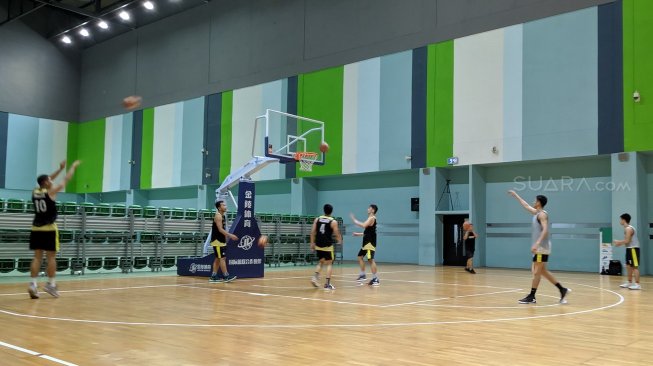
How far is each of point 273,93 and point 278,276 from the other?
47.3 ft

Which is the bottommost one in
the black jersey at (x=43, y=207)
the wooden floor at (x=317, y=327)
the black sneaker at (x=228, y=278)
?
the black sneaker at (x=228, y=278)

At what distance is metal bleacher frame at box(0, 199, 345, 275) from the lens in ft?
49.2

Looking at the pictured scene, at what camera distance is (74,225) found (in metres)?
15.9

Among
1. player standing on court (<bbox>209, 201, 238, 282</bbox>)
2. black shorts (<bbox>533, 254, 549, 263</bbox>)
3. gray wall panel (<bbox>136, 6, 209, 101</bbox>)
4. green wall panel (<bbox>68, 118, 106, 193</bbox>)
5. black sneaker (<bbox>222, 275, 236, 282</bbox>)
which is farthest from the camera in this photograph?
green wall panel (<bbox>68, 118, 106, 193</bbox>)

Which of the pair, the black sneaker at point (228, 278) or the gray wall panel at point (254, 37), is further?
the gray wall panel at point (254, 37)

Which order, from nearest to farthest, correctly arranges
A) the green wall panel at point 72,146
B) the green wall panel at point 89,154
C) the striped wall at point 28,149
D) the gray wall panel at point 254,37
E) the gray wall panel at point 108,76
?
the gray wall panel at point 254,37 < the striped wall at point 28,149 < the gray wall panel at point 108,76 < the green wall panel at point 89,154 < the green wall panel at point 72,146

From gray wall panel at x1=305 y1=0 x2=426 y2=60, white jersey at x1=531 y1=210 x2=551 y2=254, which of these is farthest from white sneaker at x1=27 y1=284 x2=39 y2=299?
gray wall panel at x1=305 y1=0 x2=426 y2=60

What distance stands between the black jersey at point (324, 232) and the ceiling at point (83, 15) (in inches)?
918

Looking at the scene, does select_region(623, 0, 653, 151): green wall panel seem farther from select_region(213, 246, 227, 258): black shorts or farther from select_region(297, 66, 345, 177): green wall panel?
select_region(213, 246, 227, 258): black shorts

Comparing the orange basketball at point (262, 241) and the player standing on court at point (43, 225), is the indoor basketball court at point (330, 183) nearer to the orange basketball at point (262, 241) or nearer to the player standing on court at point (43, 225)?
the player standing on court at point (43, 225)

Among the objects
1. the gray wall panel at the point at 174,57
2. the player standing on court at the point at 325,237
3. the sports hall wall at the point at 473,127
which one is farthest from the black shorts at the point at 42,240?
the gray wall panel at the point at 174,57

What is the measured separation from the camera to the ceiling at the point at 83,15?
32.7 m

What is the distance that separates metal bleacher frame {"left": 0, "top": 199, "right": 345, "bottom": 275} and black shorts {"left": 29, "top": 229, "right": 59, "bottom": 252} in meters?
5.41

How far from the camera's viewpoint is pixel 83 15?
3512 centimetres
